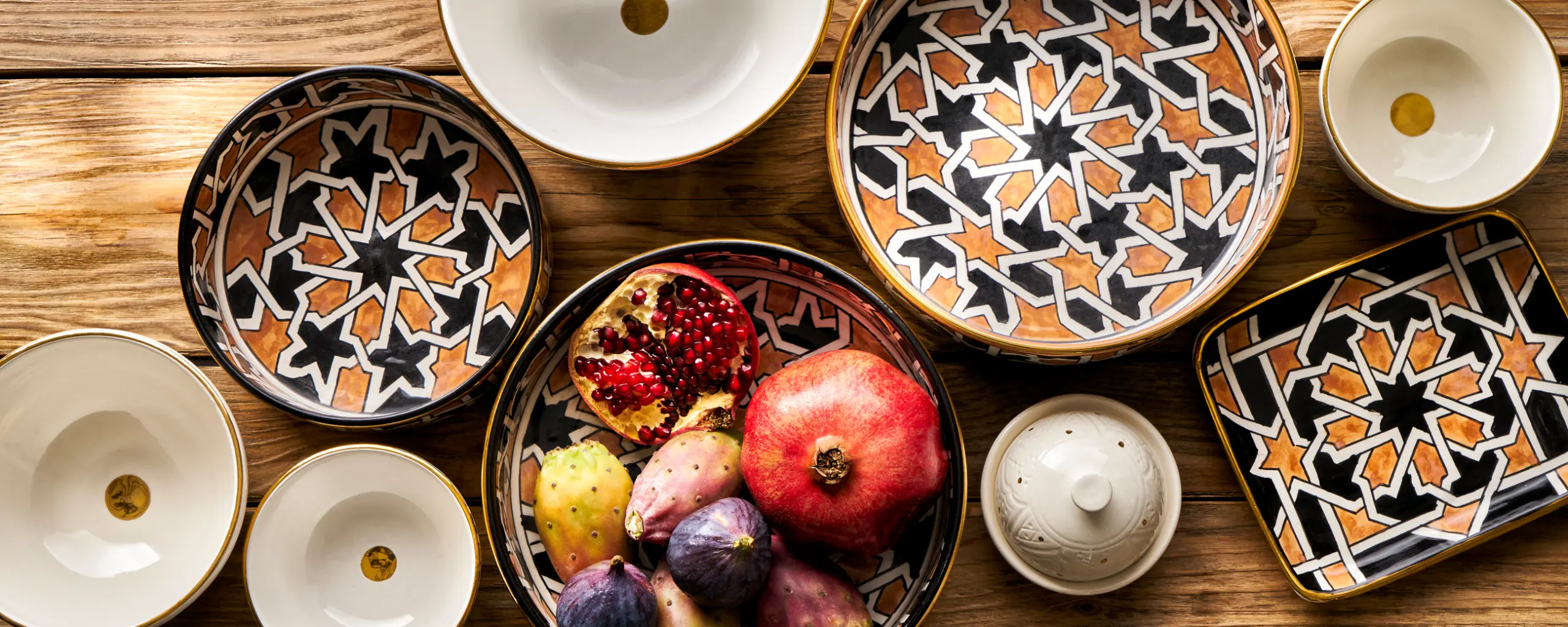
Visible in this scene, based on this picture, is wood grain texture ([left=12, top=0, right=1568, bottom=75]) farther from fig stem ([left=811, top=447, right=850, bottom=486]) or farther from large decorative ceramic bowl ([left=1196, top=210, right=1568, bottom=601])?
fig stem ([left=811, top=447, right=850, bottom=486])

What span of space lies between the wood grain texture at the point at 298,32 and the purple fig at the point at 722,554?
61 cm

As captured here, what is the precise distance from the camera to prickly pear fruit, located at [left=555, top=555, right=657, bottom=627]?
0.97m

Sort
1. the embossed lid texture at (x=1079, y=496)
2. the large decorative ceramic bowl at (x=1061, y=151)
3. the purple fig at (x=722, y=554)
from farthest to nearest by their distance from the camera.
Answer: the large decorative ceramic bowl at (x=1061, y=151) → the embossed lid texture at (x=1079, y=496) → the purple fig at (x=722, y=554)

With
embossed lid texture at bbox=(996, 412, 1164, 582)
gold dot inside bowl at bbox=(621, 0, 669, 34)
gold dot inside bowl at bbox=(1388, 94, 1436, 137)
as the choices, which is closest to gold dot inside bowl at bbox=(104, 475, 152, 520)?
gold dot inside bowl at bbox=(621, 0, 669, 34)

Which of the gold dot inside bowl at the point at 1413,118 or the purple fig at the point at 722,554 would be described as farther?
the gold dot inside bowl at the point at 1413,118

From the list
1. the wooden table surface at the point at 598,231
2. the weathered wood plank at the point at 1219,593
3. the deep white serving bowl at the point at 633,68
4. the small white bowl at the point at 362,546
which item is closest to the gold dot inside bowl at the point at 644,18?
the deep white serving bowl at the point at 633,68

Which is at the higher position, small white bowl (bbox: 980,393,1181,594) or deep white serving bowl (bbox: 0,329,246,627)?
deep white serving bowl (bbox: 0,329,246,627)

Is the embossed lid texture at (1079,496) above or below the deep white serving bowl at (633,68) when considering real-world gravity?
below

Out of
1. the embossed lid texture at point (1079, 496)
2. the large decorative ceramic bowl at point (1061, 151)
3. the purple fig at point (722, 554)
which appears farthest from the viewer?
the large decorative ceramic bowl at point (1061, 151)

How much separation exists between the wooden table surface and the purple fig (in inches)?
13.1

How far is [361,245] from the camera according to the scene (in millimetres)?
1220

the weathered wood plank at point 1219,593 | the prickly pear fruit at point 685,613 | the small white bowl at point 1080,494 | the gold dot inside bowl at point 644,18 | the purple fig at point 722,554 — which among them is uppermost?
the gold dot inside bowl at point 644,18

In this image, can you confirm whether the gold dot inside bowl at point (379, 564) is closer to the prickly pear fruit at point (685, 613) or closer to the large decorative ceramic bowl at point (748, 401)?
the large decorative ceramic bowl at point (748, 401)

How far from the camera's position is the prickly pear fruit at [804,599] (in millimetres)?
1021
